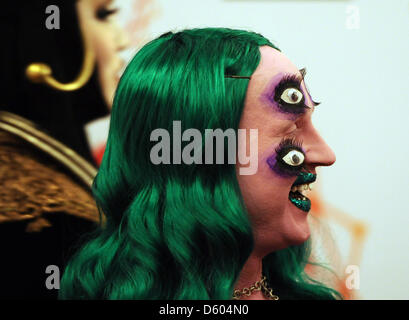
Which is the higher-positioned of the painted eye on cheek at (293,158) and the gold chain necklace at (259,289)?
the painted eye on cheek at (293,158)

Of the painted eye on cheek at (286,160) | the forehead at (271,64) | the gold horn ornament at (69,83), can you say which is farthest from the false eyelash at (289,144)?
the gold horn ornament at (69,83)

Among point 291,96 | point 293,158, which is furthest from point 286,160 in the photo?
point 291,96

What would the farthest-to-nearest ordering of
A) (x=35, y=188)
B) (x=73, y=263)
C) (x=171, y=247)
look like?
(x=35, y=188) → (x=73, y=263) → (x=171, y=247)

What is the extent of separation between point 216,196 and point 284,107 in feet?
Answer: 0.76

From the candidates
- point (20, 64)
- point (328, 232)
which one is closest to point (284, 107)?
Result: point (328, 232)

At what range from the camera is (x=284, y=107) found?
3.57ft

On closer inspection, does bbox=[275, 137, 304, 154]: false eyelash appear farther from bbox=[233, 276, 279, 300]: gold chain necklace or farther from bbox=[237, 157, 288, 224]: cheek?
bbox=[233, 276, 279, 300]: gold chain necklace

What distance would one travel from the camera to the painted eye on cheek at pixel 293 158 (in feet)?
3.57

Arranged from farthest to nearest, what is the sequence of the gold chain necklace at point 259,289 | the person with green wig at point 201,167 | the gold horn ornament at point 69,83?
1. the gold horn ornament at point 69,83
2. the gold chain necklace at point 259,289
3. the person with green wig at point 201,167

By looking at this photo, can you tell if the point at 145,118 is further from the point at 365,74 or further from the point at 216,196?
the point at 365,74

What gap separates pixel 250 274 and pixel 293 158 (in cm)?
28

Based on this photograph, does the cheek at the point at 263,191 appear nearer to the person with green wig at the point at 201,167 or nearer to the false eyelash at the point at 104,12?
the person with green wig at the point at 201,167

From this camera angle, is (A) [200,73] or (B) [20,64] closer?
(A) [200,73]

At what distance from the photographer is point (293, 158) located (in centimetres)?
109
